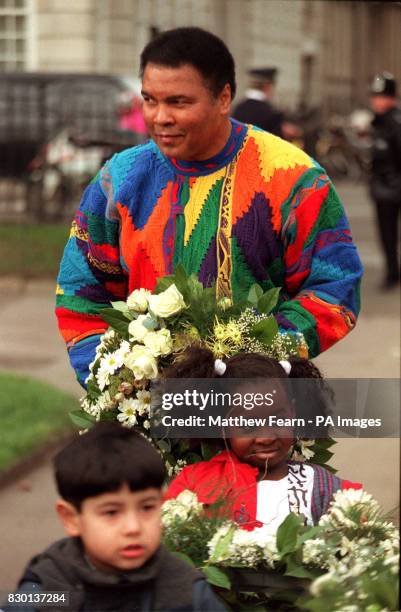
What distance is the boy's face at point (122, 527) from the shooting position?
2.58 m

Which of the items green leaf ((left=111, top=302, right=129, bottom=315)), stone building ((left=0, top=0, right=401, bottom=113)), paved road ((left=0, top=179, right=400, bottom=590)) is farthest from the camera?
stone building ((left=0, top=0, right=401, bottom=113))

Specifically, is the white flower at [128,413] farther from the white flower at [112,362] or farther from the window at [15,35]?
the window at [15,35]

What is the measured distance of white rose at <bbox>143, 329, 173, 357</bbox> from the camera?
11.3ft

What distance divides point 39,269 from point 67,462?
1062cm

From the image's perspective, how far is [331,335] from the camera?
3.79 metres

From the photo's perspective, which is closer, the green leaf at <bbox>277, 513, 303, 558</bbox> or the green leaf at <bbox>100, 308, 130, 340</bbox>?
the green leaf at <bbox>277, 513, 303, 558</bbox>

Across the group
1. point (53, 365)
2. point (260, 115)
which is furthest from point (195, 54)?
point (260, 115)

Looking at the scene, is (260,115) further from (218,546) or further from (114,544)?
(114,544)

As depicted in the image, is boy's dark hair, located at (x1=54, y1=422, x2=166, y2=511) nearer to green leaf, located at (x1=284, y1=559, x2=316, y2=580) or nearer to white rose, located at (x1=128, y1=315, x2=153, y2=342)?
green leaf, located at (x1=284, y1=559, x2=316, y2=580)

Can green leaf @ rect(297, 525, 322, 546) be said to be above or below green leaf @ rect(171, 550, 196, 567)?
above

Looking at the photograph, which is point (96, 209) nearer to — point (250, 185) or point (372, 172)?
point (250, 185)

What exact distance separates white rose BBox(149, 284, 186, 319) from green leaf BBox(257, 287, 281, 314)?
22cm

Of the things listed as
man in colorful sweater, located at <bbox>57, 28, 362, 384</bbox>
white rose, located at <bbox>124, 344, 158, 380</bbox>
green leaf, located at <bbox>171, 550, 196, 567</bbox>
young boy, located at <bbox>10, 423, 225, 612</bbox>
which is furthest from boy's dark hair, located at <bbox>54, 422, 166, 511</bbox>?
man in colorful sweater, located at <bbox>57, 28, 362, 384</bbox>

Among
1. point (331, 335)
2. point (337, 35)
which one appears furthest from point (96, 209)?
point (337, 35)
